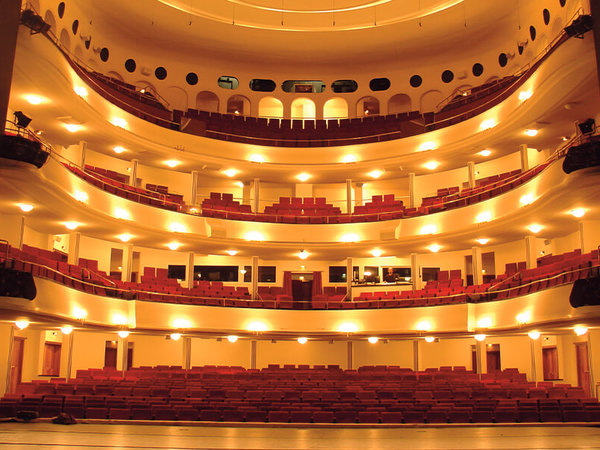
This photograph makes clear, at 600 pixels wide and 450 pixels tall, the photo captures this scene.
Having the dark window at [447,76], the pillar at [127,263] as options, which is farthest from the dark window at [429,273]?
the pillar at [127,263]

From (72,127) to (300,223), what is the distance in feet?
32.3

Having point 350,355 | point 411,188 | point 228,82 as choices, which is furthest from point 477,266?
point 228,82

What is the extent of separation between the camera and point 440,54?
2953 centimetres

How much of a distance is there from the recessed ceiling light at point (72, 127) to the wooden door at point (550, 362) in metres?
18.7

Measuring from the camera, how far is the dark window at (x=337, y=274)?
93.6 ft

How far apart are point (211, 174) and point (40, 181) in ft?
40.8

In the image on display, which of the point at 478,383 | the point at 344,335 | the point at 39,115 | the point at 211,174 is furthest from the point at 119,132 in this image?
the point at 478,383

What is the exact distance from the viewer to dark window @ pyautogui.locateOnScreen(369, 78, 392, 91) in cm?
3105

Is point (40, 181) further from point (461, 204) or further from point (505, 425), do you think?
point (461, 204)

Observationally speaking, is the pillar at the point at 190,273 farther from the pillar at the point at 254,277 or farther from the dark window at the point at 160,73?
the dark window at the point at 160,73

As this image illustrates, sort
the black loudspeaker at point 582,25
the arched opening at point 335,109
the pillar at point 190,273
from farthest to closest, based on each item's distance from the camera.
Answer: the arched opening at point 335,109
the pillar at point 190,273
the black loudspeaker at point 582,25

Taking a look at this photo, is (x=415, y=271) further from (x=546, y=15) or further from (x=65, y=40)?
(x=65, y=40)

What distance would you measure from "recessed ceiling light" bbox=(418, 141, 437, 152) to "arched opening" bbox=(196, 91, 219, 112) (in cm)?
1104

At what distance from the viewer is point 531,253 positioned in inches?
838
